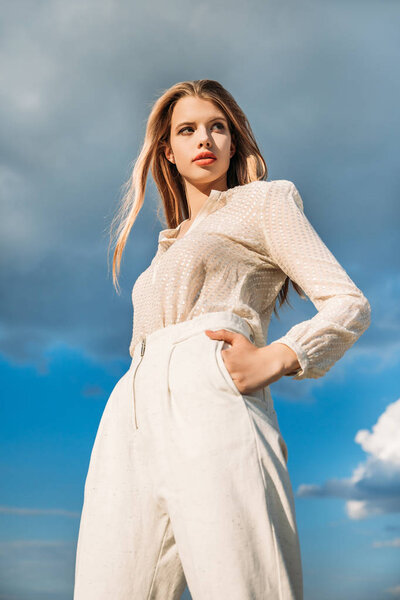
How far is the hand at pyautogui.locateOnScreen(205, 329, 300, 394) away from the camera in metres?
2.35

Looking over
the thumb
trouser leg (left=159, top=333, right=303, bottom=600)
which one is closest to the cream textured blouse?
the thumb

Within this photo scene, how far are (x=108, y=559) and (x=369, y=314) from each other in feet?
4.32

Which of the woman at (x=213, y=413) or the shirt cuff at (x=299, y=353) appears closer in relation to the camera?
the woman at (x=213, y=413)

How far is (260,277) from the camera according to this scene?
114 inches

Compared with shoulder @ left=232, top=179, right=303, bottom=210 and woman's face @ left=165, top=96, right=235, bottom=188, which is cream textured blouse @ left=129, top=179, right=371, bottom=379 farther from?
woman's face @ left=165, top=96, right=235, bottom=188

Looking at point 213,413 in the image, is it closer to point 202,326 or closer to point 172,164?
point 202,326

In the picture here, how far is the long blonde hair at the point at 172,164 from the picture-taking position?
3.39 meters

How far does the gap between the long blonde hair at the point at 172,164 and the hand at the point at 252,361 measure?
719 millimetres

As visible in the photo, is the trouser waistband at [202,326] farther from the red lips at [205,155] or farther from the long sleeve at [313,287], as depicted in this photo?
the red lips at [205,155]

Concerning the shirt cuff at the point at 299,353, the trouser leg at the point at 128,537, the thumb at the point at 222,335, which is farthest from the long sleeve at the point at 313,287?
the trouser leg at the point at 128,537

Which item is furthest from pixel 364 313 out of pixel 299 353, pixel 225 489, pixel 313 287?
pixel 225 489

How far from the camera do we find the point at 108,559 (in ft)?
7.90

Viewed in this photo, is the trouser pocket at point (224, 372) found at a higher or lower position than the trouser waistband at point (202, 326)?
lower

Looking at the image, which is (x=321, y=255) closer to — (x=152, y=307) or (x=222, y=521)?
(x=152, y=307)
